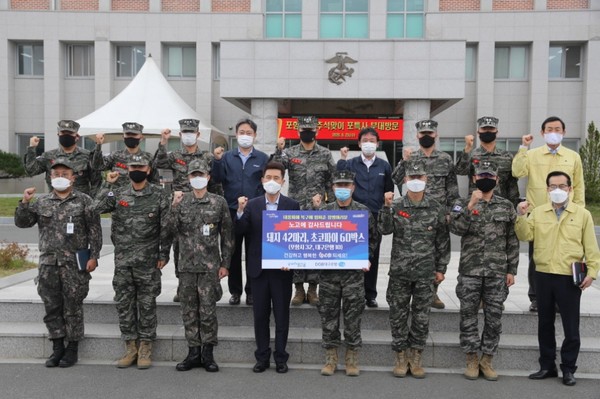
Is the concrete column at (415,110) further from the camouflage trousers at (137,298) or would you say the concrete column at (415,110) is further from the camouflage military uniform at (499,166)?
the camouflage trousers at (137,298)

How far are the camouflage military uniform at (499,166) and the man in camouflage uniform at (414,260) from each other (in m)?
0.93

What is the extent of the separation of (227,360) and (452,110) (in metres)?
24.8

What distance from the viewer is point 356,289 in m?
5.38

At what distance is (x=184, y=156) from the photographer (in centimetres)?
657

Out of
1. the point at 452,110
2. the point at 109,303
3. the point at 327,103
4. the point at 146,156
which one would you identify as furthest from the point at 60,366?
the point at 452,110

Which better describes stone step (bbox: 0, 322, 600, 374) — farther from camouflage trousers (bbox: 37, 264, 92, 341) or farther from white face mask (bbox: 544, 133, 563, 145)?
white face mask (bbox: 544, 133, 563, 145)

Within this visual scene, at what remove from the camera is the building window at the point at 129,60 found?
2909cm

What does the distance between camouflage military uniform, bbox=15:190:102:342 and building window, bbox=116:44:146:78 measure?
83.2ft

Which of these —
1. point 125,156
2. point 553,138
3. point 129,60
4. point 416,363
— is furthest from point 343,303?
point 129,60

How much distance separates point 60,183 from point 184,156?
4.98 feet

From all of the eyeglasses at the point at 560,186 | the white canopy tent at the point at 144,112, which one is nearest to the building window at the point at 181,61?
the white canopy tent at the point at 144,112

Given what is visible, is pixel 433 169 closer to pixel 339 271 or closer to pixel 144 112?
pixel 339 271

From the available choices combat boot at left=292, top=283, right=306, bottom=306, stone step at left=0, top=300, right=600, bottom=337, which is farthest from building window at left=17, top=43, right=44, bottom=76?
combat boot at left=292, top=283, right=306, bottom=306

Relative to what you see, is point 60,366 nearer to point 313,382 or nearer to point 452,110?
point 313,382
